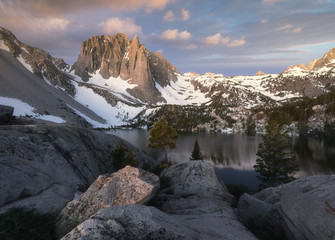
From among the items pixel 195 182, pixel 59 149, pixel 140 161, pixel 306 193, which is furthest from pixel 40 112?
pixel 306 193

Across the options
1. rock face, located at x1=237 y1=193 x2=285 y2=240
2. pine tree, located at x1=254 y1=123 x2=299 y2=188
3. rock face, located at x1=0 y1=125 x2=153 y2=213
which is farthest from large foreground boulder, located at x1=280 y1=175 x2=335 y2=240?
pine tree, located at x1=254 y1=123 x2=299 y2=188

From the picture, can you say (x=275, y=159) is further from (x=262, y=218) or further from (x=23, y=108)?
(x=23, y=108)

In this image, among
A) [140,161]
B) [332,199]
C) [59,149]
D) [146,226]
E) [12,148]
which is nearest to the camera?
[146,226]

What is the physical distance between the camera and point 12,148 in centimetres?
1523

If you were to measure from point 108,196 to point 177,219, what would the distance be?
4390 mm

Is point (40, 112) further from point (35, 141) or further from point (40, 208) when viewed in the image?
point (40, 208)

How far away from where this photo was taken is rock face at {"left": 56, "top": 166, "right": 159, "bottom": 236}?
31.6 feet

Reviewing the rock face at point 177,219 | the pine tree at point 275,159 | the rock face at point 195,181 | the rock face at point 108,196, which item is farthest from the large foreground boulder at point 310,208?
the pine tree at point 275,159

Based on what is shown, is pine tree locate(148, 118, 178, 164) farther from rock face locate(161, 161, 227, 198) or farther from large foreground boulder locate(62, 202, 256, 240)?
large foreground boulder locate(62, 202, 256, 240)

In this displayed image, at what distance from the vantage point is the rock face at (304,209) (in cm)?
757

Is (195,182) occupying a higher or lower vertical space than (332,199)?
lower

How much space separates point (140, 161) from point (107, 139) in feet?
28.2

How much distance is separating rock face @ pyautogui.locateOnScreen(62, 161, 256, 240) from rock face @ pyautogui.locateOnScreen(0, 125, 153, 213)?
6770mm

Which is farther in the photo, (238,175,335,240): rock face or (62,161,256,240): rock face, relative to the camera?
(238,175,335,240): rock face
